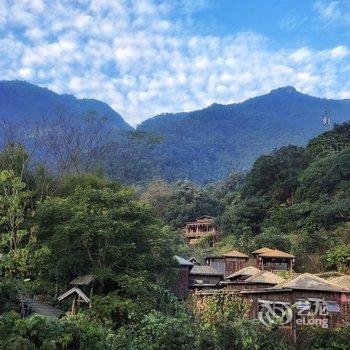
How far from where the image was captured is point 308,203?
4091 cm

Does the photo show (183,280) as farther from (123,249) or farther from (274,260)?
(123,249)

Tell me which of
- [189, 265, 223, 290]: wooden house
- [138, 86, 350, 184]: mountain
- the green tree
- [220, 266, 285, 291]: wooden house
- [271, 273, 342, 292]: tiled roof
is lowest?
[189, 265, 223, 290]: wooden house

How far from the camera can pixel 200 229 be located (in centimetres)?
5391

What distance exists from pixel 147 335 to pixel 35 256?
368 inches

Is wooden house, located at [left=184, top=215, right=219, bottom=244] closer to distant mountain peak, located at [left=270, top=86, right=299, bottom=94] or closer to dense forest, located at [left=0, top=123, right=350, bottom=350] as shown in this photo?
dense forest, located at [left=0, top=123, right=350, bottom=350]

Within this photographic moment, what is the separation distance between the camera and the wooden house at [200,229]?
51406 mm

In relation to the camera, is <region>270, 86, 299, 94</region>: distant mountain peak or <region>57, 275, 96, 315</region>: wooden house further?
<region>270, 86, 299, 94</region>: distant mountain peak

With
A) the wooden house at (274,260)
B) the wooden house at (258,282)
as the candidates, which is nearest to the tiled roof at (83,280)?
the wooden house at (258,282)

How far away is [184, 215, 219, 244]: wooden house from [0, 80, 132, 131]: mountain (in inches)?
2398

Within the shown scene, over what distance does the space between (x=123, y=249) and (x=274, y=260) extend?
16312mm

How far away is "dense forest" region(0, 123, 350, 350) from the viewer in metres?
11.1

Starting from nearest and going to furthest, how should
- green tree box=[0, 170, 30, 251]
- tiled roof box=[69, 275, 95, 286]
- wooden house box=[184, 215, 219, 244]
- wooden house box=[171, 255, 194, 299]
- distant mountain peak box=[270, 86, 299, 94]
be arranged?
tiled roof box=[69, 275, 95, 286] < green tree box=[0, 170, 30, 251] < wooden house box=[171, 255, 194, 299] < wooden house box=[184, 215, 219, 244] < distant mountain peak box=[270, 86, 299, 94]

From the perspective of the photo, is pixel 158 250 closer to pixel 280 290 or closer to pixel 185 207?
pixel 280 290

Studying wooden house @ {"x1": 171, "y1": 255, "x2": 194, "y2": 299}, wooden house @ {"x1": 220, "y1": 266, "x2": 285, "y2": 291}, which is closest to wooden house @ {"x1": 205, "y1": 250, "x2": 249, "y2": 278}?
wooden house @ {"x1": 171, "y1": 255, "x2": 194, "y2": 299}
